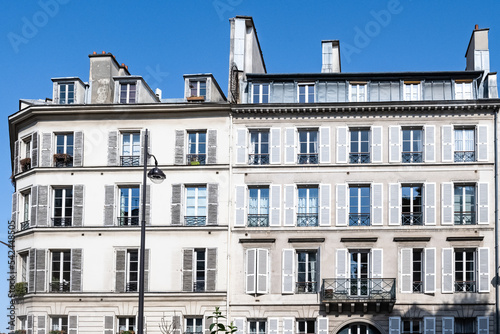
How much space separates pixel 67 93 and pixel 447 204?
1644cm

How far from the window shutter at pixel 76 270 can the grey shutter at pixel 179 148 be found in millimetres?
5317

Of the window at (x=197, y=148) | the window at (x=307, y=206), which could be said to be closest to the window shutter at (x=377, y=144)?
the window at (x=307, y=206)

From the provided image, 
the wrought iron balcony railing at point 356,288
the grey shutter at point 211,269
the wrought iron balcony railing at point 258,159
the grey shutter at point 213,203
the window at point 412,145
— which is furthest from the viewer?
the wrought iron balcony railing at point 258,159

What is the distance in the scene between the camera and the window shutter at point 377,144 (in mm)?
30469

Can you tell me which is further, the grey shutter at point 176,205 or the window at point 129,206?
the window at point 129,206

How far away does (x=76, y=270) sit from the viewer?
30.6 meters

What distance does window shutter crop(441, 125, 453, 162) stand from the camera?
99.0 ft

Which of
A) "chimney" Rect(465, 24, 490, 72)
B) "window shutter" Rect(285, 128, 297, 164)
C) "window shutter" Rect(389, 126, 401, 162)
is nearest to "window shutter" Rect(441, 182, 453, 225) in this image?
"window shutter" Rect(389, 126, 401, 162)

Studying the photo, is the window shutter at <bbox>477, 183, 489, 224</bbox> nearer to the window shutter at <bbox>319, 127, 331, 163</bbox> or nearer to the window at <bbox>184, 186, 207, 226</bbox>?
the window shutter at <bbox>319, 127, 331, 163</bbox>

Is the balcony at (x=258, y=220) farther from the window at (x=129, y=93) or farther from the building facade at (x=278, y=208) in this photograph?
the window at (x=129, y=93)

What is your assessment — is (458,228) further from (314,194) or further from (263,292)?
(263,292)

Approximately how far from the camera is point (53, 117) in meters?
31.9

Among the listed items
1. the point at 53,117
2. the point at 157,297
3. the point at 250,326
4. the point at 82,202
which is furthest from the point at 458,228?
the point at 53,117

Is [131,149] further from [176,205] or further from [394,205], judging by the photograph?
[394,205]
